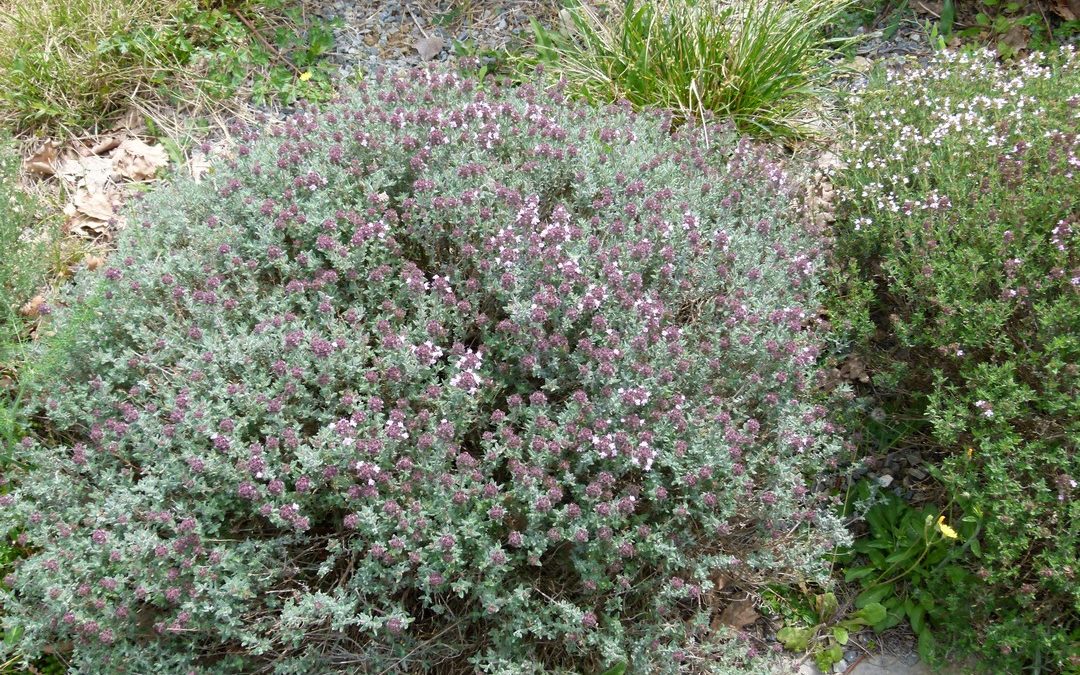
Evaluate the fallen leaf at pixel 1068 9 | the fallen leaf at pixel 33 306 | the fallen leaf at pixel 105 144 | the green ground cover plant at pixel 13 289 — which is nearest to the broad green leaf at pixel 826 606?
the green ground cover plant at pixel 13 289

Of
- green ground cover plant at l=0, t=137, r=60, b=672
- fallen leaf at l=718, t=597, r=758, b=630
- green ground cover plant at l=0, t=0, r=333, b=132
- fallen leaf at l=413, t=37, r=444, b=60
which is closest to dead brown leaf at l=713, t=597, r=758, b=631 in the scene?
fallen leaf at l=718, t=597, r=758, b=630

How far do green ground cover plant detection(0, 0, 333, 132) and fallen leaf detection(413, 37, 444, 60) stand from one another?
0.56 meters

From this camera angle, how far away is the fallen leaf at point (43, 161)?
4.64 m

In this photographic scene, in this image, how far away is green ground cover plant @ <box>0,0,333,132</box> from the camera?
4.80 m

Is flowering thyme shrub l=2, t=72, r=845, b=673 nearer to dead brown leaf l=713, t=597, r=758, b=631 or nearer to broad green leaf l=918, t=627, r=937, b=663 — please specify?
dead brown leaf l=713, t=597, r=758, b=631

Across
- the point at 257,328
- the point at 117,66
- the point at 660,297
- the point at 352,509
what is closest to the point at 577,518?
the point at 352,509

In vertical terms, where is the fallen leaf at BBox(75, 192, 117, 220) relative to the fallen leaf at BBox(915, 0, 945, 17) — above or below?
below

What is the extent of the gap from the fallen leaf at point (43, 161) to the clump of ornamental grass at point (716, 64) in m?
2.85

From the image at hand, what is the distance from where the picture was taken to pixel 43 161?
4660 mm

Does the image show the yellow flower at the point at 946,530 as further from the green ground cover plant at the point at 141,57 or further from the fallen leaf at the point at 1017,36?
the green ground cover plant at the point at 141,57

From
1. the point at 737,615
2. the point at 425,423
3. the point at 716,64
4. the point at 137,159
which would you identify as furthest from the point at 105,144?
the point at 737,615

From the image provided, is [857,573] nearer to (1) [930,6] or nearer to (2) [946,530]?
(2) [946,530]

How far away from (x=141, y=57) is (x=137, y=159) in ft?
2.35

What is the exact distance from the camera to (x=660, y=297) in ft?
10.4
